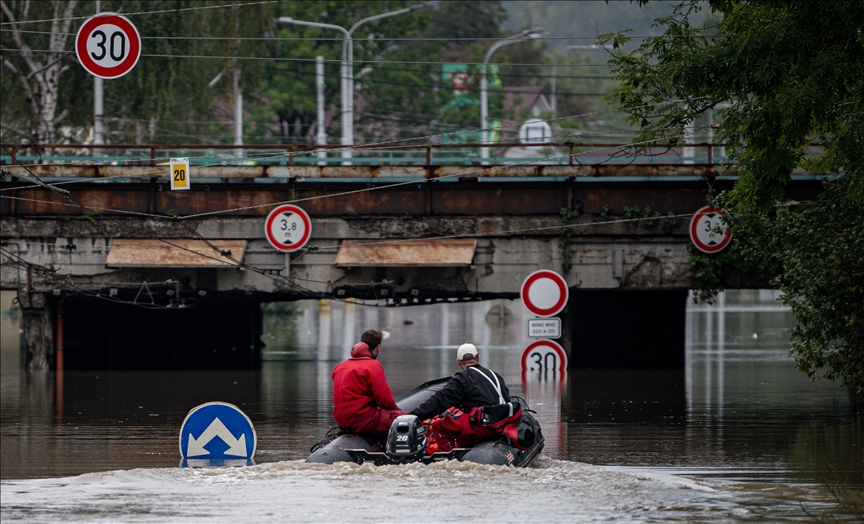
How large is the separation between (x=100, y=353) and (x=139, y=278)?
5294 mm

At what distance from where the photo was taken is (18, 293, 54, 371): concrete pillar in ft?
92.7

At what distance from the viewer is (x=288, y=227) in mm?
26938

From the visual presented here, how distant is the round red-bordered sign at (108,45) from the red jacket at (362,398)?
876cm

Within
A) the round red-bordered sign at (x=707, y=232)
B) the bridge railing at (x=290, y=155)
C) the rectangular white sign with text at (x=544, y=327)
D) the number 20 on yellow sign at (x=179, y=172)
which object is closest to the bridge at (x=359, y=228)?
the bridge railing at (x=290, y=155)

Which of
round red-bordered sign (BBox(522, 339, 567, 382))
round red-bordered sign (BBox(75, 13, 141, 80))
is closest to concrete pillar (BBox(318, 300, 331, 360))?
round red-bordered sign (BBox(522, 339, 567, 382))

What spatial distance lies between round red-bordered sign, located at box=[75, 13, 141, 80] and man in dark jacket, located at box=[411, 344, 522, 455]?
30.3 feet

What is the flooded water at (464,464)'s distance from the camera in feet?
35.4

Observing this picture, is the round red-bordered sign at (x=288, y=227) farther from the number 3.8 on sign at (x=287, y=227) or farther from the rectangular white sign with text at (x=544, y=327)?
the rectangular white sign with text at (x=544, y=327)

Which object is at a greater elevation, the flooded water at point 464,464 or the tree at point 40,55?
the tree at point 40,55

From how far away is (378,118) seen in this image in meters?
61.8

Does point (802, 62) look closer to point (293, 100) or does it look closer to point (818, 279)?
point (818, 279)

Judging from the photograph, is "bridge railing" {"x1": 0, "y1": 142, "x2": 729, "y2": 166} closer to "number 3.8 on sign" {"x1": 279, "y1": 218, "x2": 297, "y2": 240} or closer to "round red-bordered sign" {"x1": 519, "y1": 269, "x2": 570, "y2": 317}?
"number 3.8 on sign" {"x1": 279, "y1": 218, "x2": 297, "y2": 240}

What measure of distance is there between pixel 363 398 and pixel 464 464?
1.33 metres

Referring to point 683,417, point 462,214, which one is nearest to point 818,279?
point 683,417
